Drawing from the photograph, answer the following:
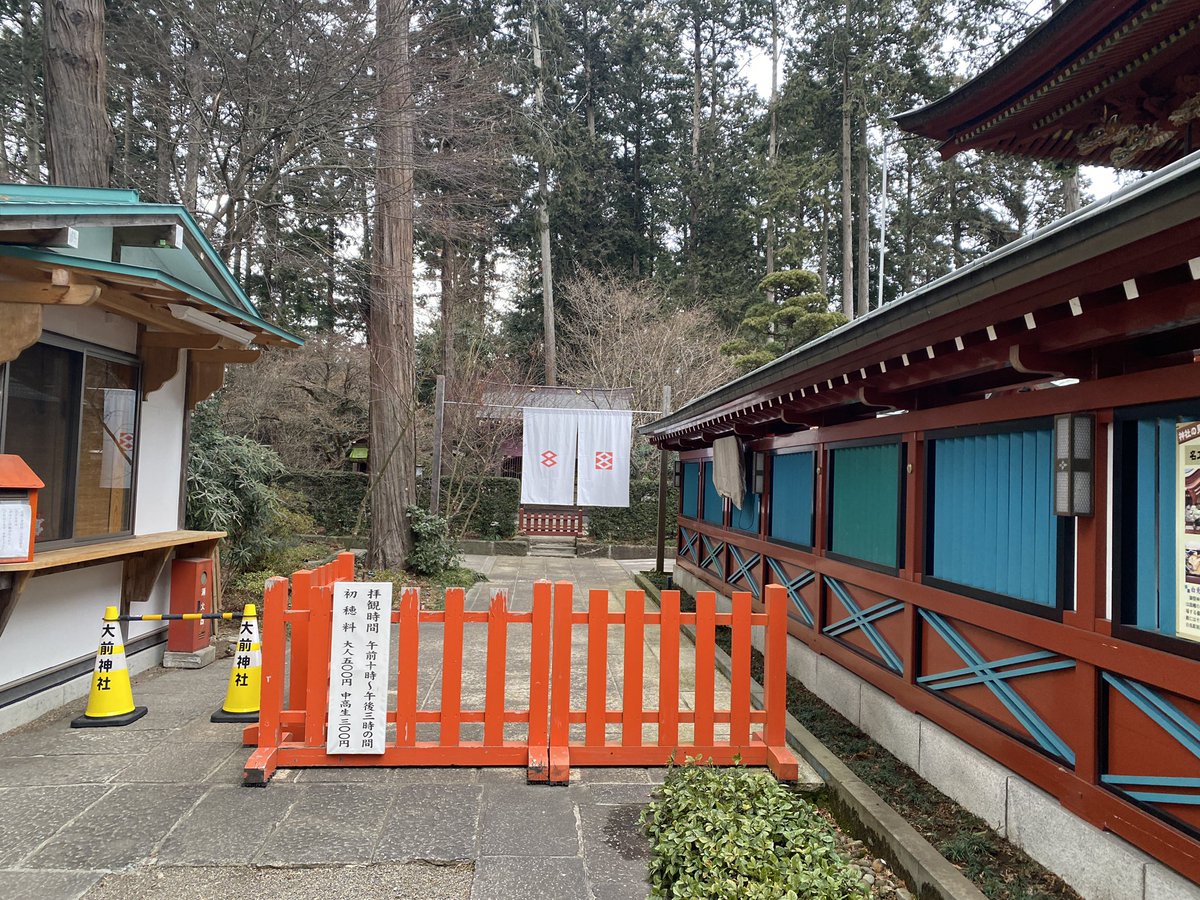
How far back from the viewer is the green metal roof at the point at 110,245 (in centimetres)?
390

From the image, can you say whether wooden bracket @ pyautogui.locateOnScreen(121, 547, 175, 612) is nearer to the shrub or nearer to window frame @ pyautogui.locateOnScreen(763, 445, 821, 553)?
window frame @ pyautogui.locateOnScreen(763, 445, 821, 553)

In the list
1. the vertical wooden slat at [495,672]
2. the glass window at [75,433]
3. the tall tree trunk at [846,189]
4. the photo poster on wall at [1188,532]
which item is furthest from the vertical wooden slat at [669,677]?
the tall tree trunk at [846,189]

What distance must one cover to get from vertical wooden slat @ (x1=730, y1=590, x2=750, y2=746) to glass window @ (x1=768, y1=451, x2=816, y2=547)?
2350 millimetres

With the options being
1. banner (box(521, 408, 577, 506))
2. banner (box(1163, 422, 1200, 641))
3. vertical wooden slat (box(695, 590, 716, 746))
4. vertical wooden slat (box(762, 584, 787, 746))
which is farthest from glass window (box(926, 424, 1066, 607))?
banner (box(521, 408, 577, 506))

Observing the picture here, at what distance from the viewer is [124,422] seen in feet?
19.8

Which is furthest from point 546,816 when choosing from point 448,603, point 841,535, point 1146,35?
point 1146,35

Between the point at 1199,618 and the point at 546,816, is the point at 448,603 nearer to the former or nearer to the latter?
the point at 546,816

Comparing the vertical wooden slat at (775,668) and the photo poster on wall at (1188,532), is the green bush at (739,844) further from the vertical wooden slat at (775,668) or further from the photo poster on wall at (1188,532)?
the photo poster on wall at (1188,532)

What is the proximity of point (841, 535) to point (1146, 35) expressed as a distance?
3937mm

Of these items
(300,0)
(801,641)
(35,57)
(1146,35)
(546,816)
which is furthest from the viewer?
(35,57)

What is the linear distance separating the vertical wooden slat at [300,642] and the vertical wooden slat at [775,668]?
2.68 m

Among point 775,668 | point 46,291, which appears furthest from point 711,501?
point 46,291

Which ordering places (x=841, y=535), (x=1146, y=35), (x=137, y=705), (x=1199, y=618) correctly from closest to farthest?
(x=1199, y=618)
(x=1146, y=35)
(x=137, y=705)
(x=841, y=535)

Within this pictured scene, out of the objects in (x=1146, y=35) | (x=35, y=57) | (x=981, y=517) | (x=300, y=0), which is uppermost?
(x=35, y=57)
